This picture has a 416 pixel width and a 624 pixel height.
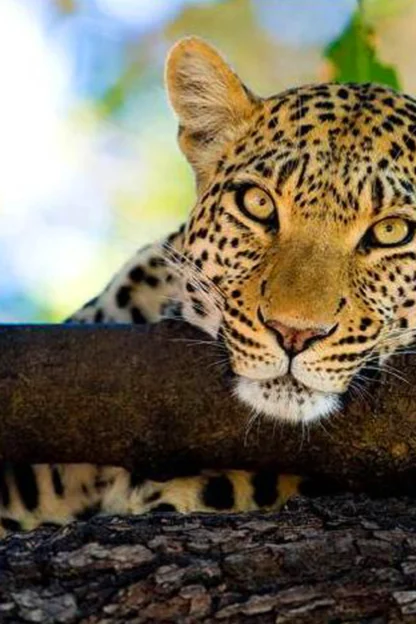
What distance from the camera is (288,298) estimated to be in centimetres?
587

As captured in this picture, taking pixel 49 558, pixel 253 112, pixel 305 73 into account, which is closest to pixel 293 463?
pixel 49 558

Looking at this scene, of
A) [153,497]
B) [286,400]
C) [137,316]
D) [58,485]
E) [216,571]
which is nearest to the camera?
[216,571]

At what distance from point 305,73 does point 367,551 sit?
7241 millimetres

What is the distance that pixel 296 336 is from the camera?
19.0ft

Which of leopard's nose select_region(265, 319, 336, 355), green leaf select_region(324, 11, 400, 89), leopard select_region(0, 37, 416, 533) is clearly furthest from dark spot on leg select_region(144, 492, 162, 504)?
green leaf select_region(324, 11, 400, 89)

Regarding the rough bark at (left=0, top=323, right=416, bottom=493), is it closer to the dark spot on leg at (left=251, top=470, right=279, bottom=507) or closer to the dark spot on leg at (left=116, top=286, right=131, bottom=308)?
the dark spot on leg at (left=251, top=470, right=279, bottom=507)

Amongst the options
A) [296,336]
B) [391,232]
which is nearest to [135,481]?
[296,336]

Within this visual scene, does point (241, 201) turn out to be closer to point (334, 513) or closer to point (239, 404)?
point (239, 404)

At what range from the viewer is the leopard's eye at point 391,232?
243 inches

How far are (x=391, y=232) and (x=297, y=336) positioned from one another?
2.18ft

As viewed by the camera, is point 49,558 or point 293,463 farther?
point 293,463

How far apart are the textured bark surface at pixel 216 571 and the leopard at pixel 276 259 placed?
0.72 metres

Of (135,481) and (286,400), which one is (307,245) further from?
(135,481)

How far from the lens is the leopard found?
5.89 m
